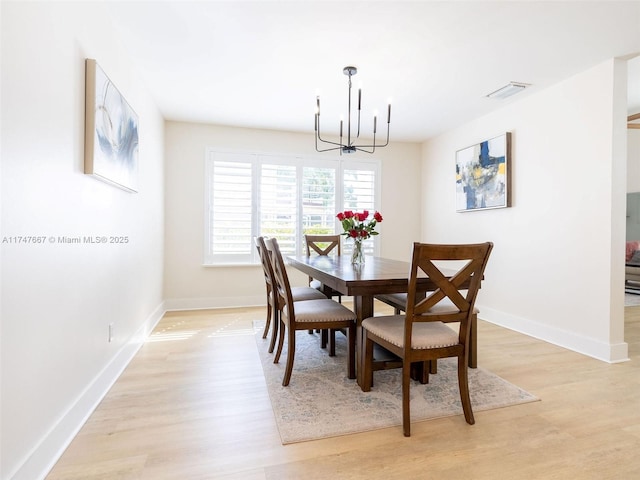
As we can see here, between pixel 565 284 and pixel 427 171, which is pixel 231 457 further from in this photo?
pixel 427 171

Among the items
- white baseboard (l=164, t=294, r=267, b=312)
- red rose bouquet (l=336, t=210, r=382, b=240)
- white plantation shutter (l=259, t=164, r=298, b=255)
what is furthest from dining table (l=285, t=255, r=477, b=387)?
white baseboard (l=164, t=294, r=267, b=312)

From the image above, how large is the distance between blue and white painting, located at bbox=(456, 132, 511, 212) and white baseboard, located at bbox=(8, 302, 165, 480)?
153 inches

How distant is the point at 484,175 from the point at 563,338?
190 centimetres

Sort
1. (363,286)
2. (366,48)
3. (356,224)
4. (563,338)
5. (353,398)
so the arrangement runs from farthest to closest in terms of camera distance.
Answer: (563,338) < (356,224) < (366,48) < (353,398) < (363,286)

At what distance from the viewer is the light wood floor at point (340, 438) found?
4.63 feet

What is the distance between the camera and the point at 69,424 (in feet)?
5.25

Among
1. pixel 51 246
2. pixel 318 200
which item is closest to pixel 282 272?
pixel 51 246

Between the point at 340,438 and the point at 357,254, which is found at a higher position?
the point at 357,254

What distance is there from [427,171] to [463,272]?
144 inches

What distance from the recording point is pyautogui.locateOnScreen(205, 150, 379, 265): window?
A: 14.2 feet

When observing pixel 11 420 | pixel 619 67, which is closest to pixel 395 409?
pixel 11 420

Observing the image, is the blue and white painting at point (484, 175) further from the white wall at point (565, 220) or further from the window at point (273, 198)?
the window at point (273, 198)

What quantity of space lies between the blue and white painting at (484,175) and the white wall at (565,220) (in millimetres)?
102

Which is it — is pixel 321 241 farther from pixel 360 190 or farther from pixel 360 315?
pixel 360 315
